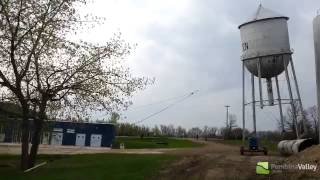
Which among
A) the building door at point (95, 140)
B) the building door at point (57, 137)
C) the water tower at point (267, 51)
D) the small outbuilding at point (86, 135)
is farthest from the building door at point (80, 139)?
the water tower at point (267, 51)

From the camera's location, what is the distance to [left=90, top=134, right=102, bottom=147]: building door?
6109cm

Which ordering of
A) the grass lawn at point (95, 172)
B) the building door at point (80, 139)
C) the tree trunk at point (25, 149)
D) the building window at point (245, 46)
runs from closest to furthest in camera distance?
the grass lawn at point (95, 172) → the tree trunk at point (25, 149) → the building window at point (245, 46) → the building door at point (80, 139)

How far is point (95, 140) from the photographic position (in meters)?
61.3

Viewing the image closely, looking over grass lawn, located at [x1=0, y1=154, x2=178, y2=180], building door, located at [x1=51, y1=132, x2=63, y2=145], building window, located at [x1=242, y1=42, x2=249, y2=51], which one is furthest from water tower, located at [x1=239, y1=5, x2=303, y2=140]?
building door, located at [x1=51, y1=132, x2=63, y2=145]

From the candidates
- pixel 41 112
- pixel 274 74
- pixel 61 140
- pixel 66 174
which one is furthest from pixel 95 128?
pixel 66 174

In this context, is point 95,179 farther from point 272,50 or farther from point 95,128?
point 95,128

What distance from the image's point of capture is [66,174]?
25.8 meters

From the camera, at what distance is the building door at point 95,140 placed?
61.1 metres

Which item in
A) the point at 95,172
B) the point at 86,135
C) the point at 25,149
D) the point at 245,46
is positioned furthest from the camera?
the point at 86,135

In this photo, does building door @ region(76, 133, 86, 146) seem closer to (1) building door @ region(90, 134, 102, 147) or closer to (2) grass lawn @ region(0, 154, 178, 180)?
(1) building door @ region(90, 134, 102, 147)

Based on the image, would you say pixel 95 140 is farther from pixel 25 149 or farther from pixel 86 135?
pixel 25 149

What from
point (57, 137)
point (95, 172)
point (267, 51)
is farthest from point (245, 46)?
point (57, 137)

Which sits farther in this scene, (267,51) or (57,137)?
(57,137)

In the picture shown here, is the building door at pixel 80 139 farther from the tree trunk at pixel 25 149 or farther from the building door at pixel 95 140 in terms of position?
the tree trunk at pixel 25 149
